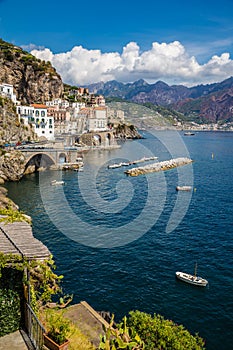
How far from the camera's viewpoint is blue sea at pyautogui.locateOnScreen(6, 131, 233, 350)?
79.4 ft

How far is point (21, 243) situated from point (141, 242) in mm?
24948

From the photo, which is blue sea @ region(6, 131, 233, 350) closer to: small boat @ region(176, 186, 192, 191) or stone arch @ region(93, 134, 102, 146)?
small boat @ region(176, 186, 192, 191)

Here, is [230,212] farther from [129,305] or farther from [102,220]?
[129,305]

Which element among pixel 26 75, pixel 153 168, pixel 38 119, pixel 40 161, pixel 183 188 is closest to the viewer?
pixel 183 188

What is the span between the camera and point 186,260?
1237 inches

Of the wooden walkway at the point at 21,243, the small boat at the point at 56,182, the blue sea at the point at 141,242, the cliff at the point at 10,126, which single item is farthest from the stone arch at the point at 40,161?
the wooden walkway at the point at 21,243

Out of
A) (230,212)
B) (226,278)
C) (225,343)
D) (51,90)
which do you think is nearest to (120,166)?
(230,212)

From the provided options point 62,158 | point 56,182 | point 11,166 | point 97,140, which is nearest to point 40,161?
point 62,158

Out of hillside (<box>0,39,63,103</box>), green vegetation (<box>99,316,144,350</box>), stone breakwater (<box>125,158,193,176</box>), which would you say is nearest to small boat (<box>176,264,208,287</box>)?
green vegetation (<box>99,316,144,350</box>)

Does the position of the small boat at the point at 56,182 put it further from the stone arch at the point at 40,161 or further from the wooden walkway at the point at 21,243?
the wooden walkway at the point at 21,243

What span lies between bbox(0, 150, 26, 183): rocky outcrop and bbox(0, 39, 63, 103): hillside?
76.3m

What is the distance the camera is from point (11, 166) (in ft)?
214

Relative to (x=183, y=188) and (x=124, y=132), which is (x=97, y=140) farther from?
(x=183, y=188)

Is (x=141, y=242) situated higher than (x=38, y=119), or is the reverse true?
(x=38, y=119)
